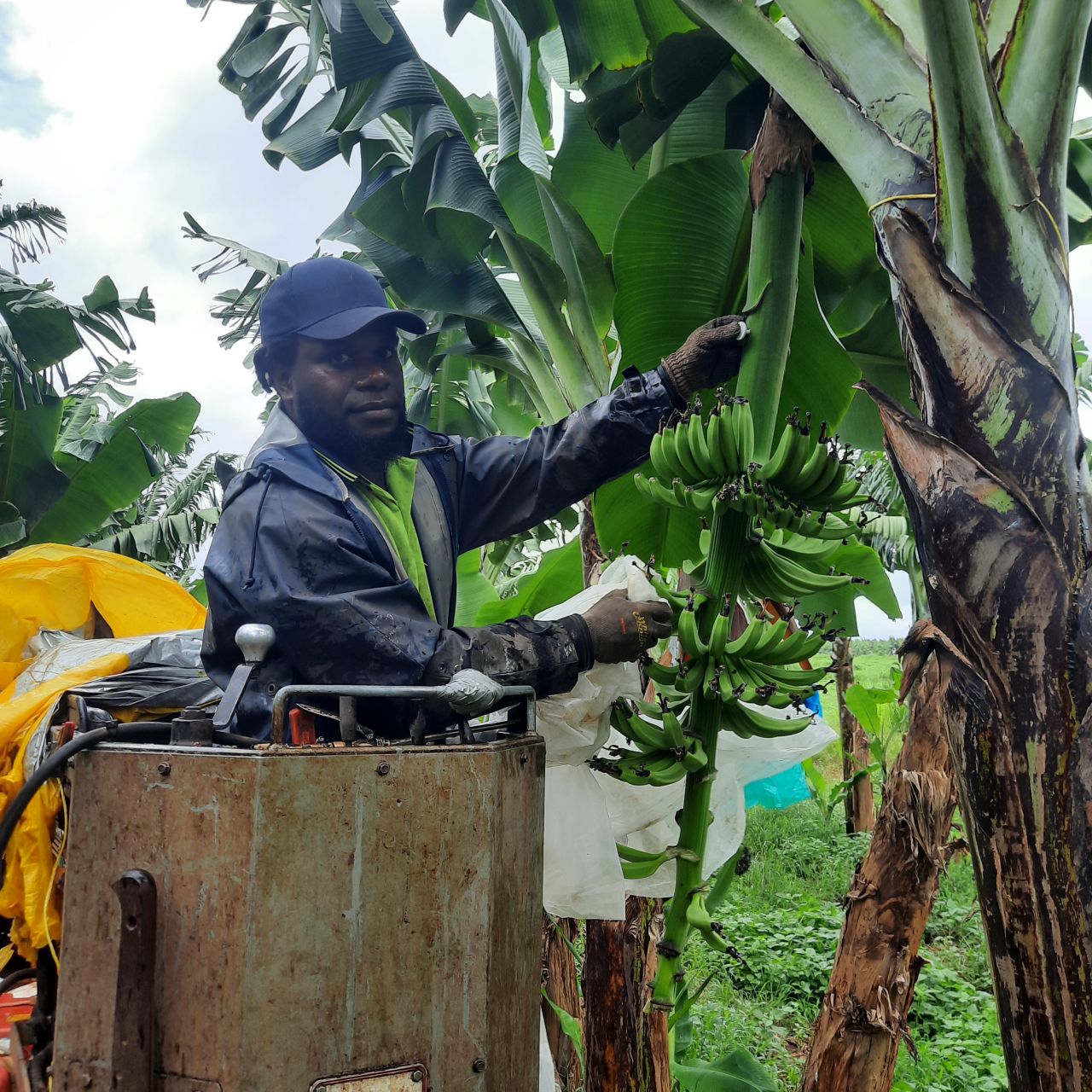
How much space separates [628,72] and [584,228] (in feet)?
1.73

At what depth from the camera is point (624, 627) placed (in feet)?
6.91

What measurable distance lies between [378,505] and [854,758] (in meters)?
8.16

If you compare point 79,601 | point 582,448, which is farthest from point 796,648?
point 79,601

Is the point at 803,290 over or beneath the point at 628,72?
beneath

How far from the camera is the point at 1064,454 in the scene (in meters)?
1.51

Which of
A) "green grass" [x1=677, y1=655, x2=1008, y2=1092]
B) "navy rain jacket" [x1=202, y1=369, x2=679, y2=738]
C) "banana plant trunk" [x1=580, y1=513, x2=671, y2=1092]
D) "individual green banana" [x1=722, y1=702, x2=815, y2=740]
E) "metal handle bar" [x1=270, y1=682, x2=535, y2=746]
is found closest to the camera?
"metal handle bar" [x1=270, y1=682, x2=535, y2=746]

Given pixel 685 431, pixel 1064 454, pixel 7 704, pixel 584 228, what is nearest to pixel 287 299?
pixel 685 431

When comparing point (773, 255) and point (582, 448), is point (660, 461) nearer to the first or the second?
point (582, 448)

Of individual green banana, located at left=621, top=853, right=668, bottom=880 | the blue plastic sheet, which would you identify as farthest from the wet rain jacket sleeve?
the blue plastic sheet

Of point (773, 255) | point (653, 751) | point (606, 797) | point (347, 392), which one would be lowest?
point (606, 797)

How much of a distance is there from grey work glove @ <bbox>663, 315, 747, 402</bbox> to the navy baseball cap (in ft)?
2.24

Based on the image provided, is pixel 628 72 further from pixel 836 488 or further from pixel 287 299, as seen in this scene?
pixel 836 488

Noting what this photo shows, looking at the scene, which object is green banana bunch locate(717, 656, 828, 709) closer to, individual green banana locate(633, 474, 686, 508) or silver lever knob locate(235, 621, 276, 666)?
individual green banana locate(633, 474, 686, 508)

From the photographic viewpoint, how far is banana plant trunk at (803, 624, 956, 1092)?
122 inches
